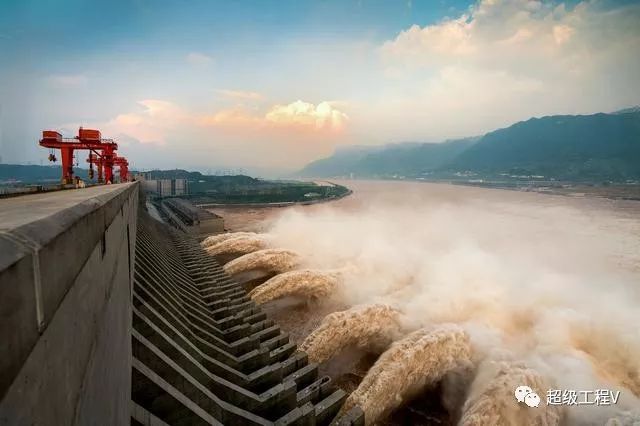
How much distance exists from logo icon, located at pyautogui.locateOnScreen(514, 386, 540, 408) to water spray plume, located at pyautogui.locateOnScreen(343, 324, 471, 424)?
2.28 m

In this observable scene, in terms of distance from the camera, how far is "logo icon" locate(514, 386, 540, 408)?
397 inches

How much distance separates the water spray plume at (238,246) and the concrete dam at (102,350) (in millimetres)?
17763

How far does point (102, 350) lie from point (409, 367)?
1168 cm

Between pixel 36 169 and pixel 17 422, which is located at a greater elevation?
pixel 36 169

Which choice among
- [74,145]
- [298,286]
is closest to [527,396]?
[298,286]

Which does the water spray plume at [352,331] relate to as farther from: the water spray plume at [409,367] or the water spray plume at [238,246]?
the water spray plume at [238,246]

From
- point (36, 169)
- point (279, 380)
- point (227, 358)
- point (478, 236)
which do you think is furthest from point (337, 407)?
point (36, 169)

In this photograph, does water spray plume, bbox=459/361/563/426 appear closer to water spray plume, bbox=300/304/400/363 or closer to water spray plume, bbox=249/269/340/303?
water spray plume, bbox=300/304/400/363

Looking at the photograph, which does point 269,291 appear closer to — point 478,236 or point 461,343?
point 461,343

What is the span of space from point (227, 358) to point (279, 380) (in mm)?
1624

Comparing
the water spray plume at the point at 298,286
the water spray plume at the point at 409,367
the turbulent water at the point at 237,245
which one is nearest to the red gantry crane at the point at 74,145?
the turbulent water at the point at 237,245

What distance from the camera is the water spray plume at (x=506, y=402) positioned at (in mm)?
9820

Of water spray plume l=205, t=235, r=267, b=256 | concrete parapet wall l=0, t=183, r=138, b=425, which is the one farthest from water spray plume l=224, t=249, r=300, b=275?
concrete parapet wall l=0, t=183, r=138, b=425

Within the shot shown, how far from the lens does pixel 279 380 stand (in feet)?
28.6
